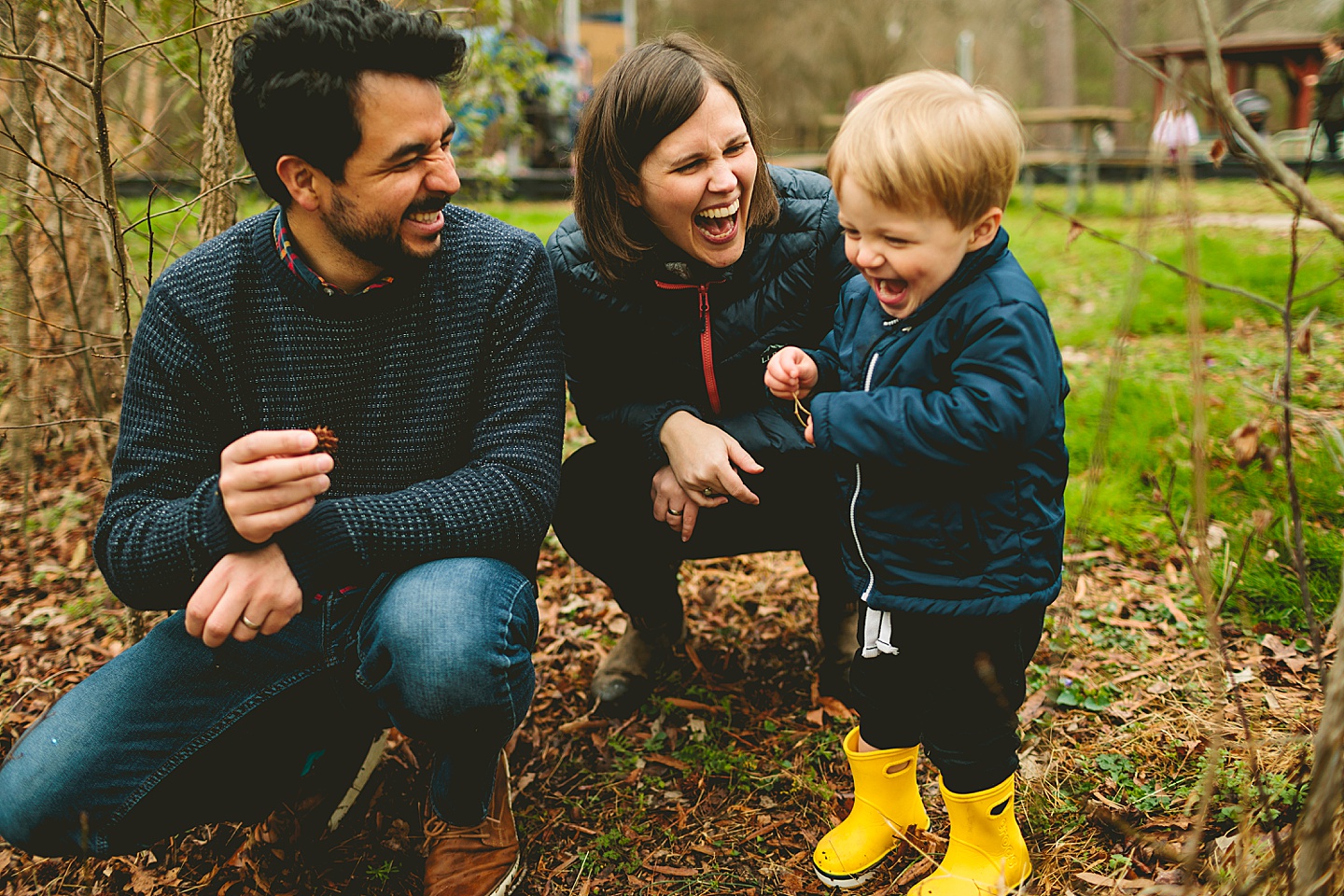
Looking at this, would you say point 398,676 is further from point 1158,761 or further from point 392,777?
point 1158,761

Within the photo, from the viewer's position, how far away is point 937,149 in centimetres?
158

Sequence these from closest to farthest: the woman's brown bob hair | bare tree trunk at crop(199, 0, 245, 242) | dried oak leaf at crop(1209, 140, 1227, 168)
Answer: dried oak leaf at crop(1209, 140, 1227, 168) < the woman's brown bob hair < bare tree trunk at crop(199, 0, 245, 242)

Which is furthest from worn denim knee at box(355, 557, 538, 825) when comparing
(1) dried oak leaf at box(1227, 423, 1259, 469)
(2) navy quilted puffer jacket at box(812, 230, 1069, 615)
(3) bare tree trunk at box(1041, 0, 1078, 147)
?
(3) bare tree trunk at box(1041, 0, 1078, 147)

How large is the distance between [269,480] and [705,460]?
3.10 ft

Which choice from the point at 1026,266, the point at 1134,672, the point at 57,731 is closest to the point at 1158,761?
the point at 1134,672

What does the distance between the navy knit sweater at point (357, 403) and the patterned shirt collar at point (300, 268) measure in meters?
0.02

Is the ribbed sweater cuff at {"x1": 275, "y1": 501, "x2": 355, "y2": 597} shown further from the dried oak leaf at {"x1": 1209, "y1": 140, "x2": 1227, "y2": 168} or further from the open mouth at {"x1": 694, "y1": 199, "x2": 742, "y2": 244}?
the dried oak leaf at {"x1": 1209, "y1": 140, "x2": 1227, "y2": 168}

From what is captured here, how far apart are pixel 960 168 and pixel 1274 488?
7.40 feet

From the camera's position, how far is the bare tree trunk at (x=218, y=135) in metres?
2.60

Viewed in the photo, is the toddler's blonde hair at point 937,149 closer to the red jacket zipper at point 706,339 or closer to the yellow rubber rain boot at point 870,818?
the red jacket zipper at point 706,339

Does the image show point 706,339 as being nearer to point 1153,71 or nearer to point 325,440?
point 325,440

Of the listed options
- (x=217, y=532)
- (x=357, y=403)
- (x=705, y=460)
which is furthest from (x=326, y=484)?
(x=705, y=460)

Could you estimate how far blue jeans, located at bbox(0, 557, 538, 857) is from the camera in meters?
1.77

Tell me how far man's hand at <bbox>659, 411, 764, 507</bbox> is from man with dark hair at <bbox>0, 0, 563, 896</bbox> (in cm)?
31
